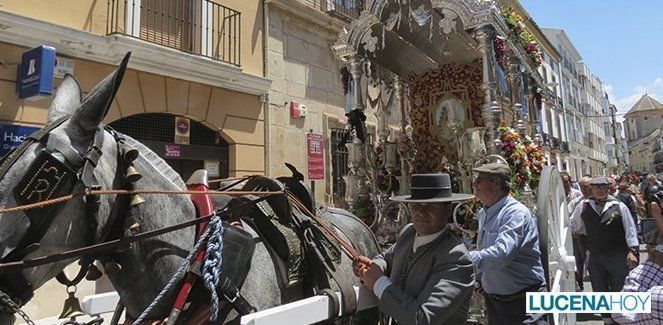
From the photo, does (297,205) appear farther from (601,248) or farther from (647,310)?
(601,248)

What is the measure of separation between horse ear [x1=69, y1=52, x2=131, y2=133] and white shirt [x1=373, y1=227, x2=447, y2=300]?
1.39 meters

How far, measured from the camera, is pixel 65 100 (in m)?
2.02

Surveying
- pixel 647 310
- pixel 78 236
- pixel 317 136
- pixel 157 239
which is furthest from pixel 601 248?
pixel 317 136

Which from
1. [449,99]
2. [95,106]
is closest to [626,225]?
[449,99]

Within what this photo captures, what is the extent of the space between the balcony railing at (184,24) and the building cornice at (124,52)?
32 cm

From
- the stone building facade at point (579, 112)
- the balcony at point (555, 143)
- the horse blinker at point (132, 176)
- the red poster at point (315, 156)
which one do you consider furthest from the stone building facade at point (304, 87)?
the stone building facade at point (579, 112)

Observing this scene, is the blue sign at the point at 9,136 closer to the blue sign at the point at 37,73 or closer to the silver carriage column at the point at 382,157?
the blue sign at the point at 37,73

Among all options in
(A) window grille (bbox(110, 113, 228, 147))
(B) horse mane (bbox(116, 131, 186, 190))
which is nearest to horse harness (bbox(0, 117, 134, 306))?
(B) horse mane (bbox(116, 131, 186, 190))

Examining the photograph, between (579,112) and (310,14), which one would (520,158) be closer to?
(310,14)

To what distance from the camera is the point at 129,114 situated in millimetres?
7391

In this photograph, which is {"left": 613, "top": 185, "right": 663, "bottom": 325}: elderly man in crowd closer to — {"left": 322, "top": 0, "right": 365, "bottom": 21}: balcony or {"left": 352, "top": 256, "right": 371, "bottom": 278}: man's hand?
{"left": 352, "top": 256, "right": 371, "bottom": 278}: man's hand

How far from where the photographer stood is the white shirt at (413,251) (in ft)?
6.74

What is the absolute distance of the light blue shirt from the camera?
2.86 metres

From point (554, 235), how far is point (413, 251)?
228 centimetres
